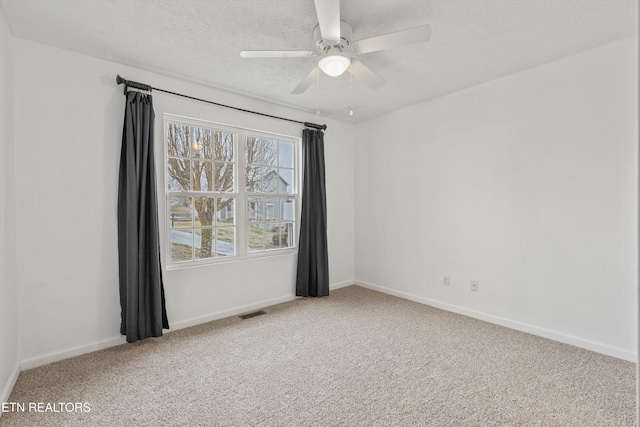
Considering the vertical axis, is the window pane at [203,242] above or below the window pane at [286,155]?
below

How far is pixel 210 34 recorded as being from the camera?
2340 millimetres

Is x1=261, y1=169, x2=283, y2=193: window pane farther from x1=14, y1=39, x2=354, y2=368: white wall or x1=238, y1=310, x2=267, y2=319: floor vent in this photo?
x1=238, y1=310, x2=267, y2=319: floor vent

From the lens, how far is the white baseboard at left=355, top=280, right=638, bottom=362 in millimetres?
2494

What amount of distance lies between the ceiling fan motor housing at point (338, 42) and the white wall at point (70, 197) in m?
1.70

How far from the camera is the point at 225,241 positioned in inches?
140

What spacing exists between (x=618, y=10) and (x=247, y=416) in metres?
3.58

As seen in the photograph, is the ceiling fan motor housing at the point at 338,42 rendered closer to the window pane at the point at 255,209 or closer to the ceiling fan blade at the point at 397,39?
the ceiling fan blade at the point at 397,39

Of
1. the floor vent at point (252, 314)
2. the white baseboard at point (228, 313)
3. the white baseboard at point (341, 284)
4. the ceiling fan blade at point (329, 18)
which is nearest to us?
the ceiling fan blade at point (329, 18)

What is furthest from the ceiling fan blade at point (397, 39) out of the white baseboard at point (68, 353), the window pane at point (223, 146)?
the white baseboard at point (68, 353)

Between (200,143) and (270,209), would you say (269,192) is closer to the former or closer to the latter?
(270,209)

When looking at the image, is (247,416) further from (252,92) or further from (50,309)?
(252,92)

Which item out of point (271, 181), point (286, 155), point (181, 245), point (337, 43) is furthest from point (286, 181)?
point (337, 43)

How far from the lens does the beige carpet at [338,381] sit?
5.95ft

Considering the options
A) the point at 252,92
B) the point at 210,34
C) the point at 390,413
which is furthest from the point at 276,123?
the point at 390,413
